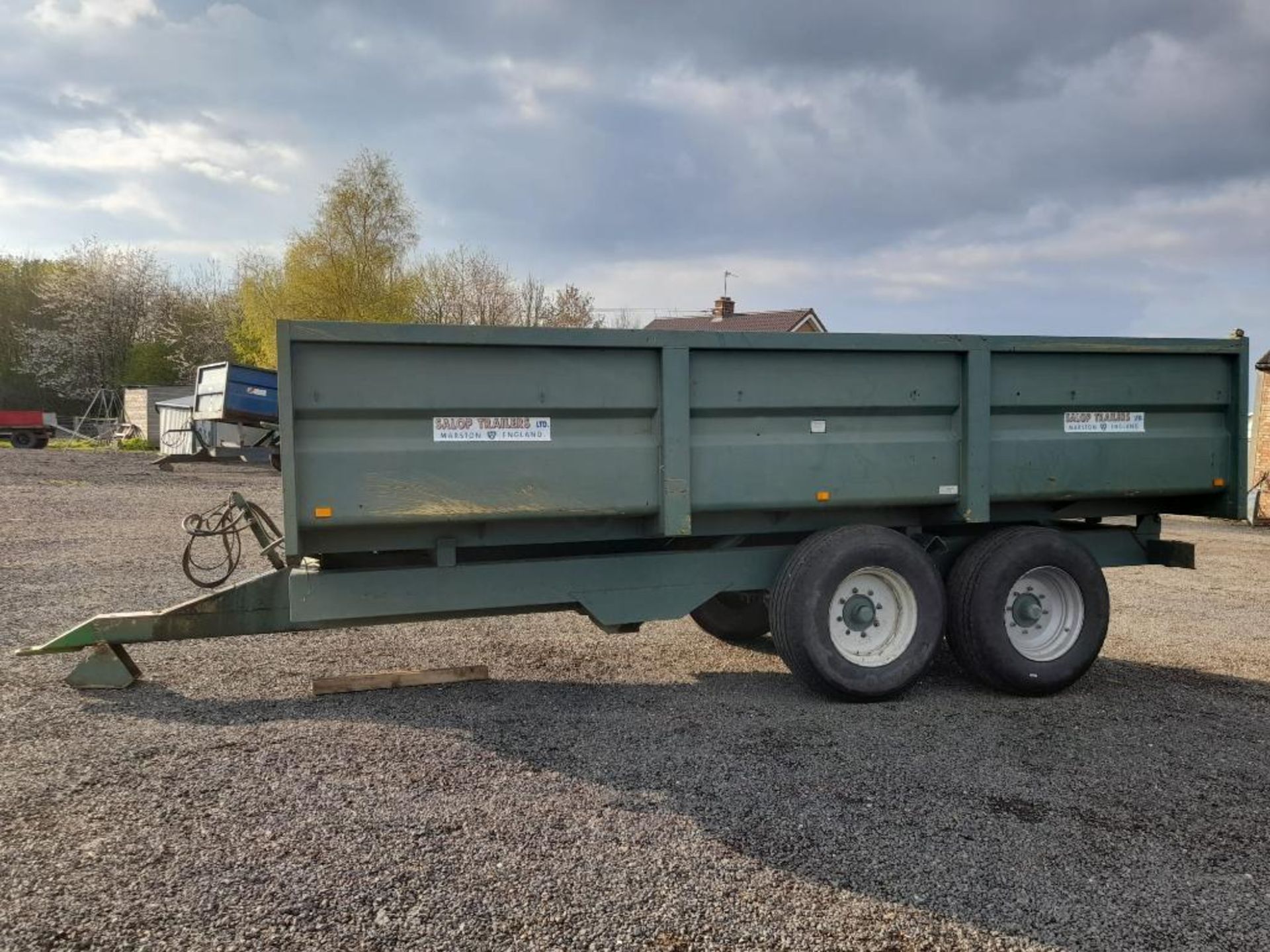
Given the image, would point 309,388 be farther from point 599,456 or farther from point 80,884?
point 80,884

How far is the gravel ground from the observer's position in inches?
111

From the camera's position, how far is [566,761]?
409cm

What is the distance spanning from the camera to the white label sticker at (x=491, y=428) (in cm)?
441

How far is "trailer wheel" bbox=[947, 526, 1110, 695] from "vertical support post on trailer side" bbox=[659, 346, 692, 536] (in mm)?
1729

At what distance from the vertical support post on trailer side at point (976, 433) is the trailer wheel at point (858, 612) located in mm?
400

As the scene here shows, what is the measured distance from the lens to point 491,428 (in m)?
4.47

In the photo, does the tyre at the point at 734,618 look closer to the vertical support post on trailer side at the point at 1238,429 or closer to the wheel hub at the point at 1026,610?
the wheel hub at the point at 1026,610

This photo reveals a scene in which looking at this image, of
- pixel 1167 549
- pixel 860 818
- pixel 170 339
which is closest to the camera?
pixel 860 818

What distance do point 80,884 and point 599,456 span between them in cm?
265

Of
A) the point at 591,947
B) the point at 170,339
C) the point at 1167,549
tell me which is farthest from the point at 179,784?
the point at 170,339

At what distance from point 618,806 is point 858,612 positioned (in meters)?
1.94

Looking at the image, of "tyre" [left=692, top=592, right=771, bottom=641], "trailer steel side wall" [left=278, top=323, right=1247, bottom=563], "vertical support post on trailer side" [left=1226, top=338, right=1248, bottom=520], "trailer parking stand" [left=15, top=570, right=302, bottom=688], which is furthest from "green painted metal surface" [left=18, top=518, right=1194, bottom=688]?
"vertical support post on trailer side" [left=1226, top=338, right=1248, bottom=520]

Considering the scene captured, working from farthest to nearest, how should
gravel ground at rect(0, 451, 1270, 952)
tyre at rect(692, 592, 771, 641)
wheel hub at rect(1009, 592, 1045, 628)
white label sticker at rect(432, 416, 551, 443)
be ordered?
tyre at rect(692, 592, 771, 641), wheel hub at rect(1009, 592, 1045, 628), white label sticker at rect(432, 416, 551, 443), gravel ground at rect(0, 451, 1270, 952)

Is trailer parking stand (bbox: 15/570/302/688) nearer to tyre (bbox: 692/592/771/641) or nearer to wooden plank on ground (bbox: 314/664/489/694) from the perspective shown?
wooden plank on ground (bbox: 314/664/489/694)
